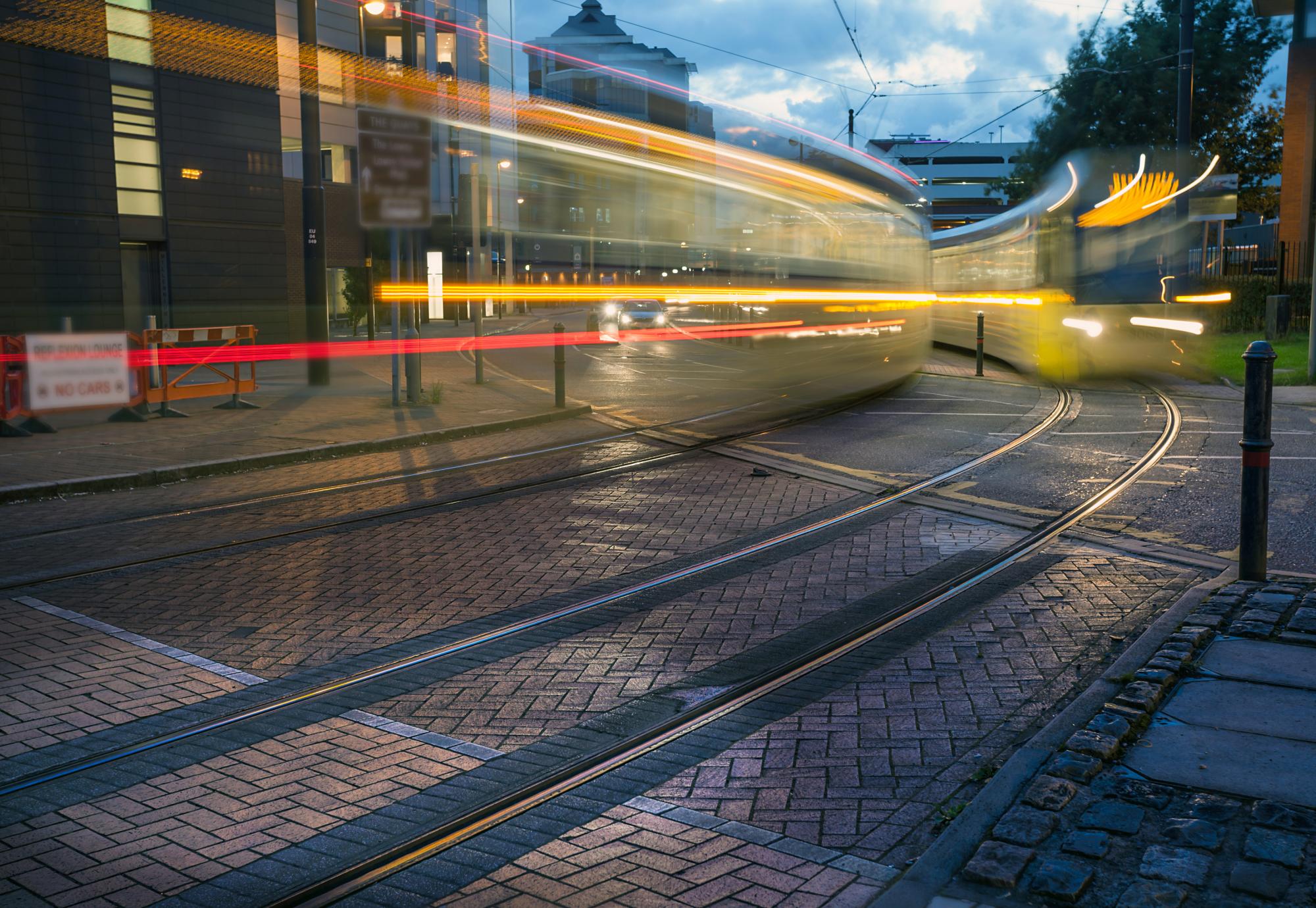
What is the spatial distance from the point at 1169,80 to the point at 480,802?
43348mm

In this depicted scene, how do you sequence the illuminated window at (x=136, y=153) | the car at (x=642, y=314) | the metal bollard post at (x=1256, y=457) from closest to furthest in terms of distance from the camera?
the metal bollard post at (x=1256, y=457), the car at (x=642, y=314), the illuminated window at (x=136, y=153)

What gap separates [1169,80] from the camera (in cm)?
4091

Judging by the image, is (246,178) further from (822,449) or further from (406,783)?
(406,783)

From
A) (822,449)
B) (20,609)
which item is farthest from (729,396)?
(20,609)

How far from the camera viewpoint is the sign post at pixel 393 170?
1669 centimetres

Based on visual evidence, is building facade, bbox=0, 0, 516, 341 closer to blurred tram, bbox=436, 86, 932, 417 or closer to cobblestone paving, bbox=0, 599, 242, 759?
blurred tram, bbox=436, 86, 932, 417

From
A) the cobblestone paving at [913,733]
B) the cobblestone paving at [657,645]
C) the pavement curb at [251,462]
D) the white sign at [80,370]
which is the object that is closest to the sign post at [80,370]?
the white sign at [80,370]

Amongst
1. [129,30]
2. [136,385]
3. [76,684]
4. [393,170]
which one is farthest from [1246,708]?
[129,30]

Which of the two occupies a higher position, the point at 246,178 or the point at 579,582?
the point at 246,178

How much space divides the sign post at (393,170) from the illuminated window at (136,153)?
44.5 feet

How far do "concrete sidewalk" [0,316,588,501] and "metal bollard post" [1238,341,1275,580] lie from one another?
9.32 meters

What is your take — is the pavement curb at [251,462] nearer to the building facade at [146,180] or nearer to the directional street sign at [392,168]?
the directional street sign at [392,168]

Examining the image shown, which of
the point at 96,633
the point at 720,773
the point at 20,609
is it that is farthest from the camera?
the point at 20,609

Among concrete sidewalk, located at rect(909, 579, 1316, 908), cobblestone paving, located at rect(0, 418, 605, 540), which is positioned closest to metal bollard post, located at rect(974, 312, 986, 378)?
cobblestone paving, located at rect(0, 418, 605, 540)
